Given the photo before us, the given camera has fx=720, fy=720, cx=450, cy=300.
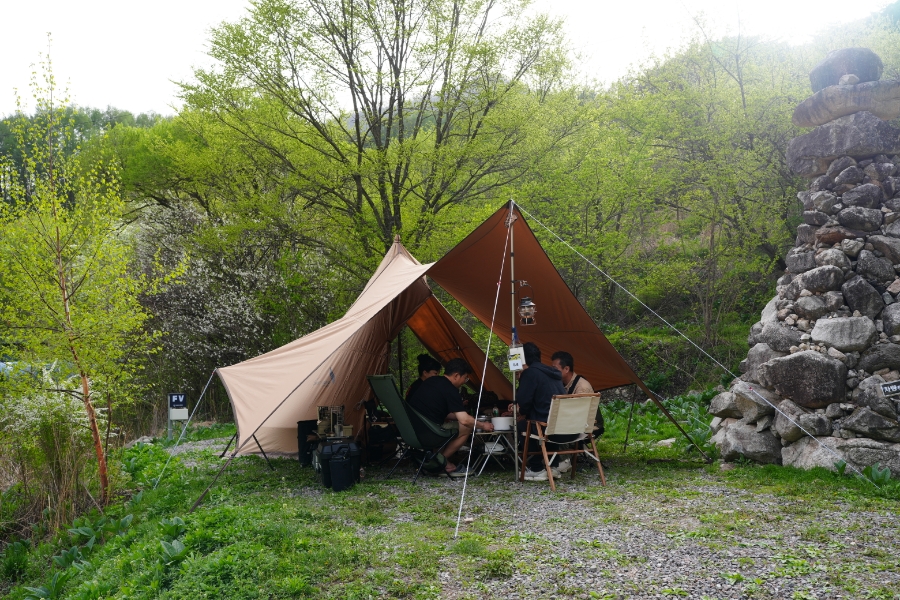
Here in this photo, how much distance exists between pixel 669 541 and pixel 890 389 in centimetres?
238

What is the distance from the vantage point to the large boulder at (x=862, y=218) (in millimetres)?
5734

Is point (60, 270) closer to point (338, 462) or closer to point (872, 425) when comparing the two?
point (338, 462)

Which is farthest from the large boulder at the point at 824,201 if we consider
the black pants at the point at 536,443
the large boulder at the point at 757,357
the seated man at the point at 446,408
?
the seated man at the point at 446,408

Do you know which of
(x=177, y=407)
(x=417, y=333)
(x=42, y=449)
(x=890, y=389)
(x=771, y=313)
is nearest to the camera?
(x=890, y=389)

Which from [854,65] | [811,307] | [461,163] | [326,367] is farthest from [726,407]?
[461,163]

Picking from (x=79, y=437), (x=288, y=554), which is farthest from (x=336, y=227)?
(x=288, y=554)

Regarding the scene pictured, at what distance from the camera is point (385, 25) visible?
10438mm

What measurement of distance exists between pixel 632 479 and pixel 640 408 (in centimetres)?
408

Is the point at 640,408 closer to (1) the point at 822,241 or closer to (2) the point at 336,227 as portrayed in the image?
(1) the point at 822,241

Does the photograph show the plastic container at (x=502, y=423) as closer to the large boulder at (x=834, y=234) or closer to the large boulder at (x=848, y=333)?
the large boulder at (x=848, y=333)

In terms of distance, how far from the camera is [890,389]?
507cm

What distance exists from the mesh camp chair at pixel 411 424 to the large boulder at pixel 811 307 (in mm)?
3001

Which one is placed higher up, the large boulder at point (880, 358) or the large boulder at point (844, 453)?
the large boulder at point (880, 358)

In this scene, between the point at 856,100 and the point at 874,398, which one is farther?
the point at 856,100
